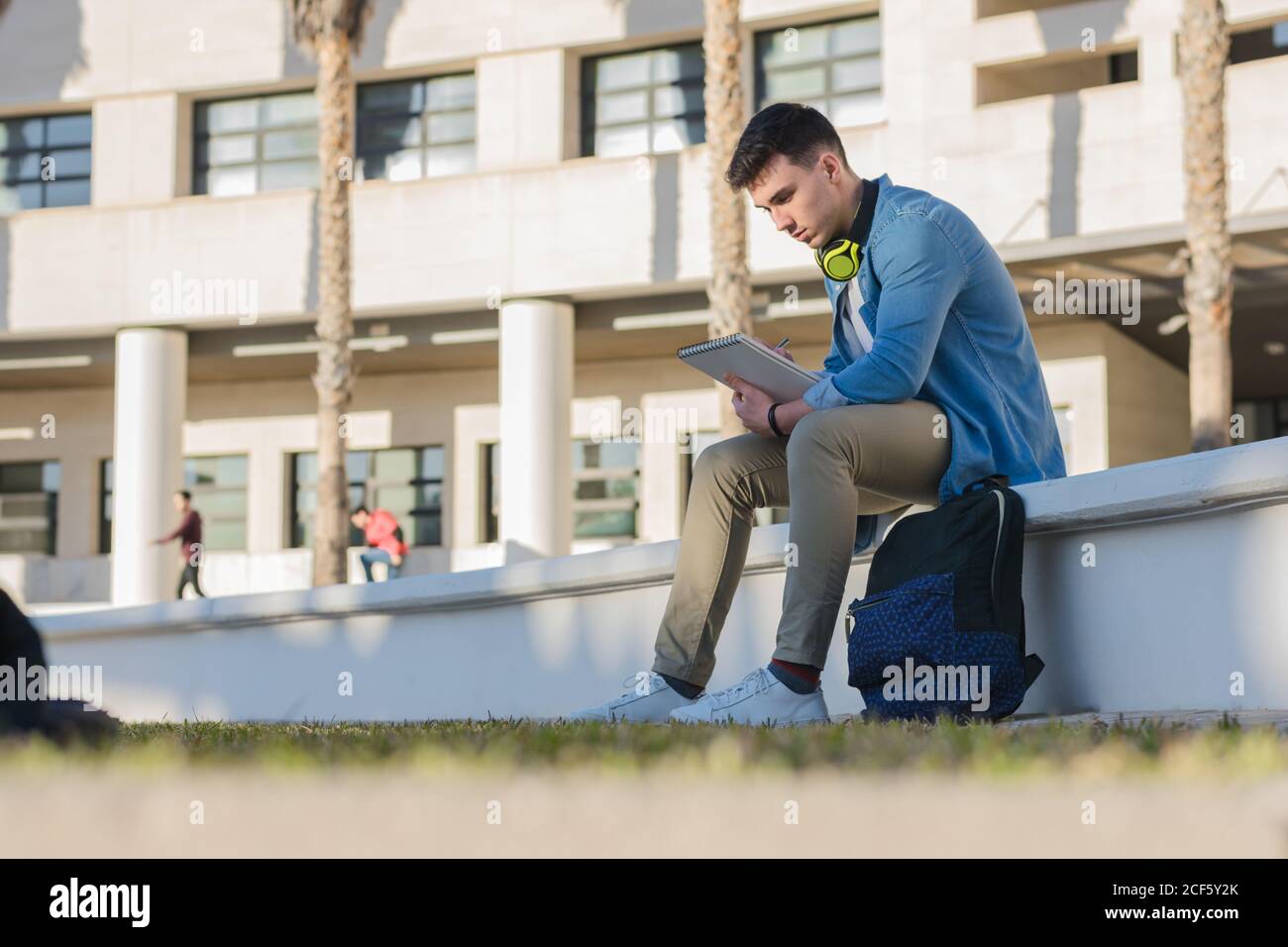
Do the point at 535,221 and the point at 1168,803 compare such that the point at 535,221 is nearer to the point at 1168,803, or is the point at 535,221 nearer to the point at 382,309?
the point at 382,309

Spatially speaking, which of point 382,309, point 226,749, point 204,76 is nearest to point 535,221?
point 382,309

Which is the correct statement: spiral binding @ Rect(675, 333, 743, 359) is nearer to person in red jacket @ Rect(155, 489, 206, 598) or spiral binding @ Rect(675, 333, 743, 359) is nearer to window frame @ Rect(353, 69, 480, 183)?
person in red jacket @ Rect(155, 489, 206, 598)

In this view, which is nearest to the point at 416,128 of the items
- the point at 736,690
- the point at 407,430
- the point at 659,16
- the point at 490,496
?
the point at 659,16

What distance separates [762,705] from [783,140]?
5.09 feet

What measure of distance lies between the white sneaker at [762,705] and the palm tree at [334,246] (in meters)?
17.1

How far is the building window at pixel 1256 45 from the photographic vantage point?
2083 centimetres

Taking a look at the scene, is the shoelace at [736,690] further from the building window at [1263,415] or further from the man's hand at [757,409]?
the building window at [1263,415]

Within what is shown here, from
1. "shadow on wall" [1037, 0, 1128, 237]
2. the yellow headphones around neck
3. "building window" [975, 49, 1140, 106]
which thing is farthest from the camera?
"building window" [975, 49, 1140, 106]

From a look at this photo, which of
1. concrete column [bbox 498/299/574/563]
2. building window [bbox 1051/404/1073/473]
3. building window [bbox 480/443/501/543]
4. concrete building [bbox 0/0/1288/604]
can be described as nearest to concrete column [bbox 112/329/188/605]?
concrete building [bbox 0/0/1288/604]

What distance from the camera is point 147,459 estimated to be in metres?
23.3

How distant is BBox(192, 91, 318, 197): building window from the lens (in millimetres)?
24500

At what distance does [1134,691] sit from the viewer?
4223 mm

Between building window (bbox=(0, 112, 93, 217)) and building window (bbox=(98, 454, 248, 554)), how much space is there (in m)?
4.83
